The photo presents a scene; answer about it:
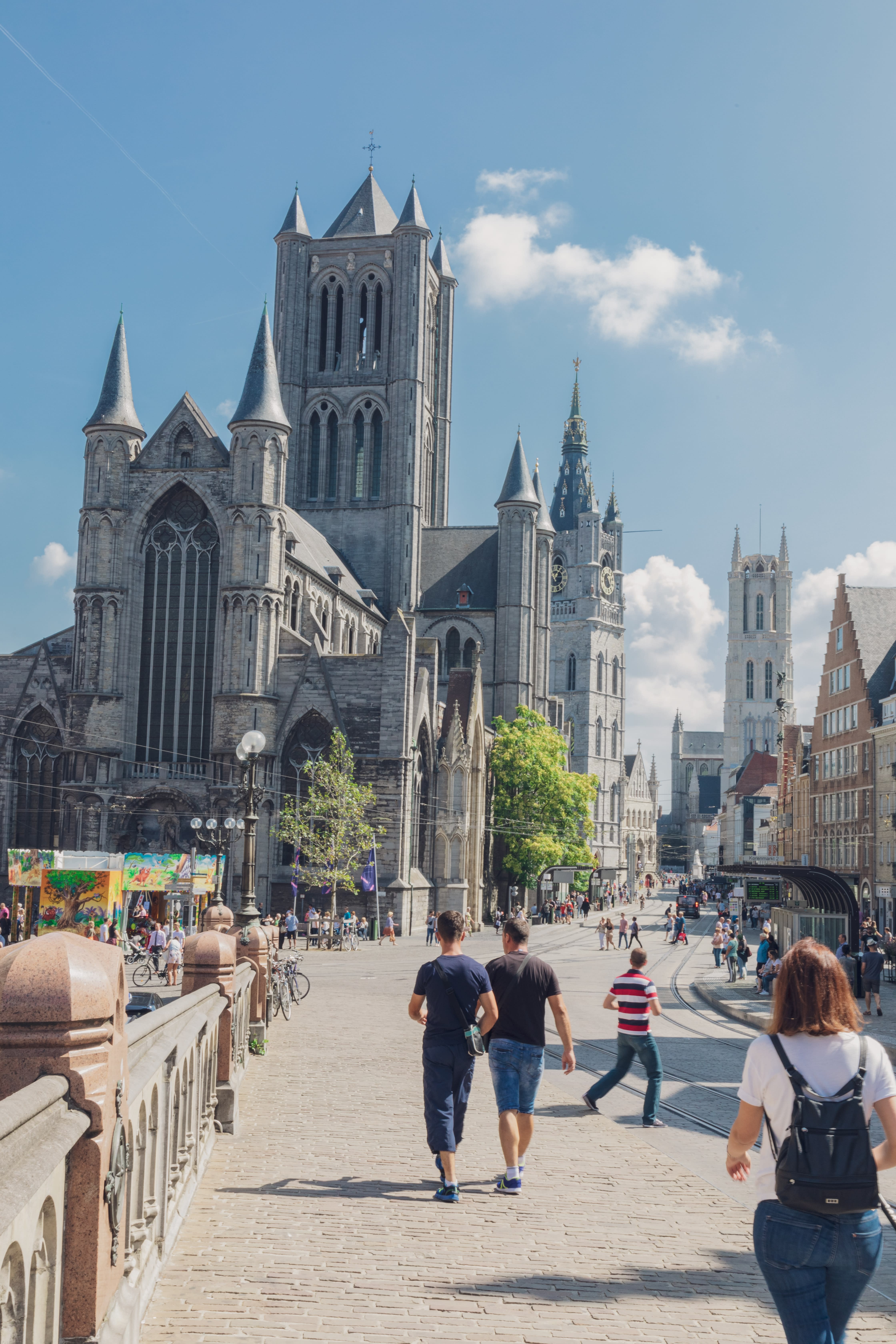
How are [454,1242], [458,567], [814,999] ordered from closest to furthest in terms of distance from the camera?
[814,999] → [454,1242] → [458,567]

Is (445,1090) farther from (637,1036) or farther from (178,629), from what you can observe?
(178,629)

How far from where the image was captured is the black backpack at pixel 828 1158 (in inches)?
140

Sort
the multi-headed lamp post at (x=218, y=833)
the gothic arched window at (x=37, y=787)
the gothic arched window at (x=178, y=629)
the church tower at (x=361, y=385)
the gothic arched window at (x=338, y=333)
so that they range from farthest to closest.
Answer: the gothic arched window at (x=338, y=333), the church tower at (x=361, y=385), the gothic arched window at (x=37, y=787), the gothic arched window at (x=178, y=629), the multi-headed lamp post at (x=218, y=833)

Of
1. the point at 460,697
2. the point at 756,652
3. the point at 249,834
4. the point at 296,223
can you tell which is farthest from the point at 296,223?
the point at 756,652

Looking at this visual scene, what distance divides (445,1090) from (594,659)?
11347 centimetres

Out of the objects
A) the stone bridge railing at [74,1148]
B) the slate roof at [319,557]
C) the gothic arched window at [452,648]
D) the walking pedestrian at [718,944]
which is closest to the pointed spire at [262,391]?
the slate roof at [319,557]

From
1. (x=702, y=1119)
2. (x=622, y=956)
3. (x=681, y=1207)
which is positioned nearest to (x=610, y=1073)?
(x=702, y=1119)

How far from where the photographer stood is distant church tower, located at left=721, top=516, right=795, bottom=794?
155m

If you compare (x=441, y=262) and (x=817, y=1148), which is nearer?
(x=817, y=1148)

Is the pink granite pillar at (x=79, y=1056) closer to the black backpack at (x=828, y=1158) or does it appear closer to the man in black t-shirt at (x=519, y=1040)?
the black backpack at (x=828, y=1158)

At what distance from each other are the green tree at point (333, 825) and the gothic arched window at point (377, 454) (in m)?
23.2

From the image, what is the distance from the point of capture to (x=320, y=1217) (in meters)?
6.91

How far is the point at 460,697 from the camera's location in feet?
188

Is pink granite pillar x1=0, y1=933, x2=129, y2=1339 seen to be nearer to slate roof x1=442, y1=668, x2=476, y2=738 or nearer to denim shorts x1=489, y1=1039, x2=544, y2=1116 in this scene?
denim shorts x1=489, y1=1039, x2=544, y2=1116
